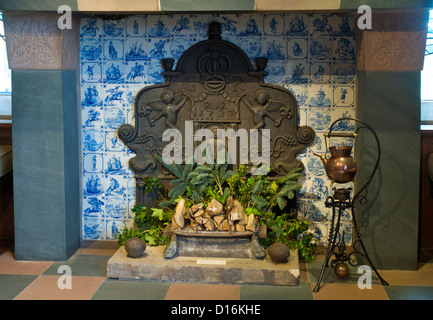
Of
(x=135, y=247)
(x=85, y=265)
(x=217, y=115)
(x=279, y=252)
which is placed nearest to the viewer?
(x=279, y=252)

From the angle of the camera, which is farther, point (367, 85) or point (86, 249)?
point (86, 249)

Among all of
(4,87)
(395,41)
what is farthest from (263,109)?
(4,87)

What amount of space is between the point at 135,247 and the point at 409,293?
2208 mm

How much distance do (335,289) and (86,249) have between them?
2.40 metres

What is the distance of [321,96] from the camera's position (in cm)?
502

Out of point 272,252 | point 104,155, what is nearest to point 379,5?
point 272,252

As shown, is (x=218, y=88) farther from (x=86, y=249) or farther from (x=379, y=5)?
(x=86, y=249)

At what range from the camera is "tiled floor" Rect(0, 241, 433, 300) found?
4.00 metres

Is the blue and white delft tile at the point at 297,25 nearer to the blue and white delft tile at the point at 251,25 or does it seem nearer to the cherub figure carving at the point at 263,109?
the blue and white delft tile at the point at 251,25

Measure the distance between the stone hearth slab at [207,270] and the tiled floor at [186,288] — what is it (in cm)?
5

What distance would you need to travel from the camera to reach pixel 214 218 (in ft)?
14.8

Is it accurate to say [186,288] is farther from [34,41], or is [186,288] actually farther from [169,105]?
[34,41]
